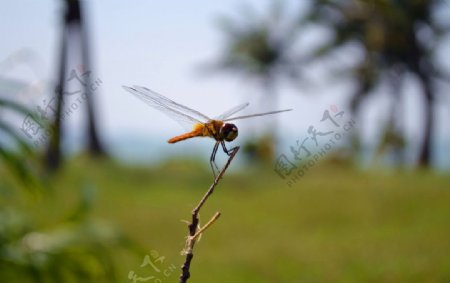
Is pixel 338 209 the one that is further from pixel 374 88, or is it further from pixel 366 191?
pixel 374 88

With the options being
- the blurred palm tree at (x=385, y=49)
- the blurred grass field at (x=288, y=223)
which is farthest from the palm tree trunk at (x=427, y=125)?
the blurred grass field at (x=288, y=223)

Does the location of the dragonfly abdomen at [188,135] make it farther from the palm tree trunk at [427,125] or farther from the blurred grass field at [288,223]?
the palm tree trunk at [427,125]

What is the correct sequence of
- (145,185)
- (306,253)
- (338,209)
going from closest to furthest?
(306,253) < (338,209) < (145,185)

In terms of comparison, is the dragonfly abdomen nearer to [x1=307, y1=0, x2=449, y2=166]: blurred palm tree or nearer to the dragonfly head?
the dragonfly head

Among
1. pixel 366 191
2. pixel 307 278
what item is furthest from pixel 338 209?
pixel 307 278

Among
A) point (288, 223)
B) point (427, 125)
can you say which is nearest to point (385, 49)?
point (427, 125)

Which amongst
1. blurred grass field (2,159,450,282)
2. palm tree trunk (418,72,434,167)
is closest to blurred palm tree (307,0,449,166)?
palm tree trunk (418,72,434,167)

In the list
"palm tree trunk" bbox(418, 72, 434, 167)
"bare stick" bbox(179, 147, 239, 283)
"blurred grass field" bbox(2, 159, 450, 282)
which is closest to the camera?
"bare stick" bbox(179, 147, 239, 283)
